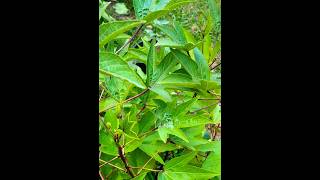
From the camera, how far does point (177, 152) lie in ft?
3.32

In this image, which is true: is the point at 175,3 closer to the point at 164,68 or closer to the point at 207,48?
the point at 164,68

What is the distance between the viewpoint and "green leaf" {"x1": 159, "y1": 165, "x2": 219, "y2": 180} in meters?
0.79

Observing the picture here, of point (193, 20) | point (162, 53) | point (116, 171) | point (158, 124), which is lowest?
point (116, 171)

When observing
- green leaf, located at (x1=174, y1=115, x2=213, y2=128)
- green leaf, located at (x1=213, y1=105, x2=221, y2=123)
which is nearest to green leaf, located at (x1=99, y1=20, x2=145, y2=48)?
green leaf, located at (x1=174, y1=115, x2=213, y2=128)

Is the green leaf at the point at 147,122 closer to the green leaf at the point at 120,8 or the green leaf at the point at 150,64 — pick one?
the green leaf at the point at 150,64

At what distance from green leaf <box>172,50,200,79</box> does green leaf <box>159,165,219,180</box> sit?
17cm

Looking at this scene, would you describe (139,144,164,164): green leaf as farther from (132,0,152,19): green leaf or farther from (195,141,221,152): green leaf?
(132,0,152,19): green leaf

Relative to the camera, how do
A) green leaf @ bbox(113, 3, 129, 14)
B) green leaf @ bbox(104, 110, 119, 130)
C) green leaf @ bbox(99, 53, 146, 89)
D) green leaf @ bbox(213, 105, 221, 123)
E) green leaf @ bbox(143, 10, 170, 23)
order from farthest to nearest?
green leaf @ bbox(113, 3, 129, 14) < green leaf @ bbox(213, 105, 221, 123) < green leaf @ bbox(104, 110, 119, 130) < green leaf @ bbox(143, 10, 170, 23) < green leaf @ bbox(99, 53, 146, 89)

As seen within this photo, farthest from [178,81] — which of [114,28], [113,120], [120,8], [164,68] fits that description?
[120,8]
